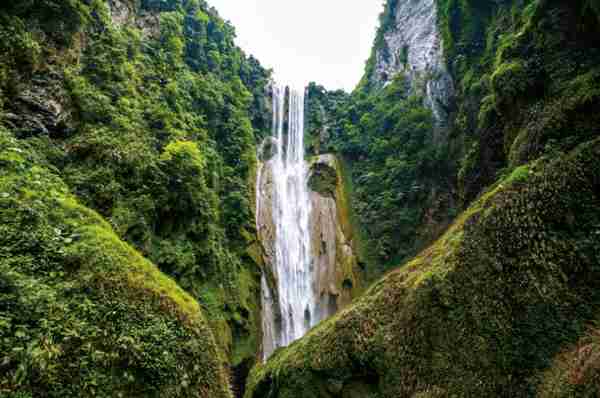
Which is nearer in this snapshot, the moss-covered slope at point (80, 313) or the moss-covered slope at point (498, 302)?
the moss-covered slope at point (80, 313)

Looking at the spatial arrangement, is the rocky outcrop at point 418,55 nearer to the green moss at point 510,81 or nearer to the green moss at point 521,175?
the green moss at point 510,81

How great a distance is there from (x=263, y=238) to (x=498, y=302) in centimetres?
1204

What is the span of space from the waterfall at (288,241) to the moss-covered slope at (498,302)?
8.11 metres

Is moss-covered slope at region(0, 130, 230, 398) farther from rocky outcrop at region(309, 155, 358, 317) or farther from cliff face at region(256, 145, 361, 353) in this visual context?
rocky outcrop at region(309, 155, 358, 317)

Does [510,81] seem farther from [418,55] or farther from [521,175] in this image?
[418,55]

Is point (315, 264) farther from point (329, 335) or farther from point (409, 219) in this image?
point (329, 335)

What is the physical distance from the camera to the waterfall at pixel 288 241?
13086mm

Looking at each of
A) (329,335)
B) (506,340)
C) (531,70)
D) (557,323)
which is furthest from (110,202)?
(531,70)

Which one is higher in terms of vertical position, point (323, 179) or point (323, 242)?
point (323, 179)

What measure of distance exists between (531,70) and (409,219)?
30.7 feet

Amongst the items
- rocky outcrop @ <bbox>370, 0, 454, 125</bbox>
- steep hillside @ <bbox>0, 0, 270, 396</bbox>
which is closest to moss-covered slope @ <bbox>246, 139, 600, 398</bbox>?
steep hillside @ <bbox>0, 0, 270, 396</bbox>

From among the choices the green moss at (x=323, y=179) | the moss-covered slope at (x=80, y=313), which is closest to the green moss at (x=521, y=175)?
the moss-covered slope at (x=80, y=313)

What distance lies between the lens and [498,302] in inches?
157

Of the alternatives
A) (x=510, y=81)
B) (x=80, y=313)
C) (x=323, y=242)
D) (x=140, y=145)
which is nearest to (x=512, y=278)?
(x=510, y=81)
